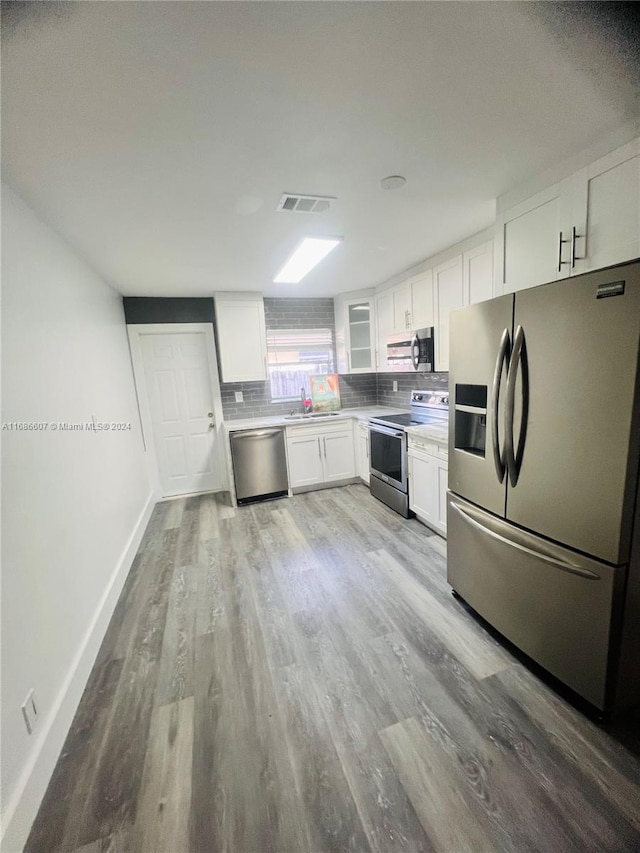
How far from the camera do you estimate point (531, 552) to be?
154 cm

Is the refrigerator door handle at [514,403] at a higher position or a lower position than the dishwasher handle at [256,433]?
higher

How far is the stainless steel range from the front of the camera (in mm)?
3205

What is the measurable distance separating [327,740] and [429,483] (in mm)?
1932

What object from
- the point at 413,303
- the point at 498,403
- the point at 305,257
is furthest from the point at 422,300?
the point at 498,403

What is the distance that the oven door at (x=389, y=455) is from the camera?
10.4 feet

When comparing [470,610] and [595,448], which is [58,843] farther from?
[595,448]

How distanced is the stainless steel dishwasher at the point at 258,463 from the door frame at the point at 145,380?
54 cm

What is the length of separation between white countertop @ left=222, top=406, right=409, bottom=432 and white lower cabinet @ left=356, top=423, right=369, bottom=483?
0.44 feet

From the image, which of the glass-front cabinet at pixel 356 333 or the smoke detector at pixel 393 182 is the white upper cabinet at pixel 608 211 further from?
the glass-front cabinet at pixel 356 333

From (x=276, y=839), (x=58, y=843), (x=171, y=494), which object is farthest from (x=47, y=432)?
(x=171, y=494)

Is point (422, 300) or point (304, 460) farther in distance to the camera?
point (304, 460)

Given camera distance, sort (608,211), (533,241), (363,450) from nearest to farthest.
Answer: (608,211), (533,241), (363,450)

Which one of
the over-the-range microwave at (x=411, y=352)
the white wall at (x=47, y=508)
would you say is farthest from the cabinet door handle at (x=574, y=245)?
the white wall at (x=47, y=508)

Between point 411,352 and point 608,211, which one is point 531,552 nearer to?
point 608,211
